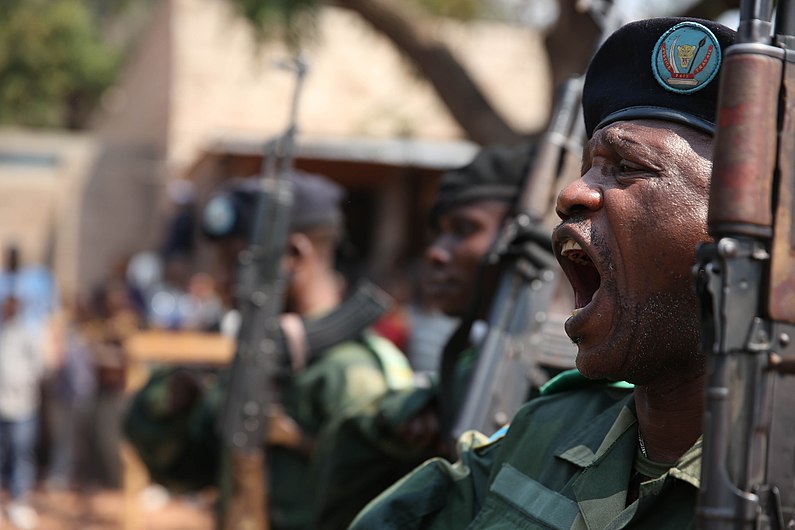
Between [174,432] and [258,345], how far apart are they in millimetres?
691

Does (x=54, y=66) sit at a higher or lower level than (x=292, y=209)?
higher

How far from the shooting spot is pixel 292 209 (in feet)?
17.2

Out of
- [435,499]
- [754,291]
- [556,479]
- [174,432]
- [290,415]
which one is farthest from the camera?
[174,432]

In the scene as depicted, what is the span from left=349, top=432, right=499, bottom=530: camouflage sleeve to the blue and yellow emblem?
834mm

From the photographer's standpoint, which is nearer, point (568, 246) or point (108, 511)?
point (568, 246)

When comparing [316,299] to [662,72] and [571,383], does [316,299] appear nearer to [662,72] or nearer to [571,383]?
[571,383]

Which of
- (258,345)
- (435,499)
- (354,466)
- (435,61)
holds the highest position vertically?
(435,61)

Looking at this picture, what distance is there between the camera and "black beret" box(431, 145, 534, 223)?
13.5ft

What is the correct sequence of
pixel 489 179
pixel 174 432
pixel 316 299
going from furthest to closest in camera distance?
pixel 174 432, pixel 316 299, pixel 489 179

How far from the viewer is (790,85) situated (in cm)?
154

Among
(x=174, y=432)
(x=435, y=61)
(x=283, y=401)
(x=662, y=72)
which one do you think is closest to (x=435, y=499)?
(x=662, y=72)

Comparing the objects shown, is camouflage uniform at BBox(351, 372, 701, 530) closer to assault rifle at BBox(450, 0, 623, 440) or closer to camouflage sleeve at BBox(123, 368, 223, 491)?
assault rifle at BBox(450, 0, 623, 440)

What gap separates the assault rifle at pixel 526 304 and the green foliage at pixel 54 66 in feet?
80.6

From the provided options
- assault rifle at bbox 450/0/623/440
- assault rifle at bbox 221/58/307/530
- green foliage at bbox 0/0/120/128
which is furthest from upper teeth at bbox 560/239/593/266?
green foliage at bbox 0/0/120/128
